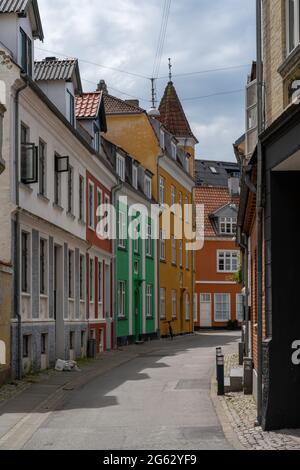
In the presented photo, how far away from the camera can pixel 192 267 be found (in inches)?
2264

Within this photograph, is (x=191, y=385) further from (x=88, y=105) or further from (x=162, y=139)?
(x=162, y=139)

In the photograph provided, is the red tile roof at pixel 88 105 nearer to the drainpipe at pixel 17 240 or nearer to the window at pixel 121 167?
the window at pixel 121 167

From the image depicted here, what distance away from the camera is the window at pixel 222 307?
65.2m

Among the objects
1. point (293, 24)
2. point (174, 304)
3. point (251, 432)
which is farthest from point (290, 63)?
point (174, 304)

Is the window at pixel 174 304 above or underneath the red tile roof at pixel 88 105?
underneath

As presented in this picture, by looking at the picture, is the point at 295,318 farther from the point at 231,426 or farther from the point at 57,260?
the point at 57,260

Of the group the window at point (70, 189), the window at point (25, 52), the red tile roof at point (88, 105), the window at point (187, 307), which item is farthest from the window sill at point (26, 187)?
the window at point (187, 307)

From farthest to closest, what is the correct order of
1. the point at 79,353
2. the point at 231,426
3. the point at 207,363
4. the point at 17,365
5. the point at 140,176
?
the point at 140,176, the point at 79,353, the point at 207,363, the point at 17,365, the point at 231,426

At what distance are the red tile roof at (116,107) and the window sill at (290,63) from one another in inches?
1326

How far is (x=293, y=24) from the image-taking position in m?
12.3

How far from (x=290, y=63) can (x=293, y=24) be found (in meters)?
0.77

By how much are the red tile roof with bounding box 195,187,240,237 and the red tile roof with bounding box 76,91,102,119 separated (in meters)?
33.5
